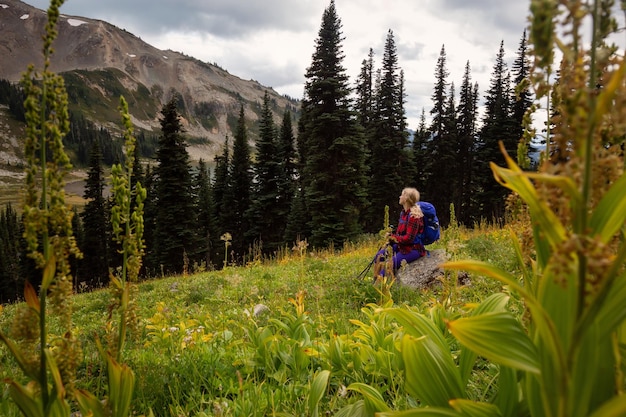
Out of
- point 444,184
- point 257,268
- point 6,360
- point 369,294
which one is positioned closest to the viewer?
point 6,360

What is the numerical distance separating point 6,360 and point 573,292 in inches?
207

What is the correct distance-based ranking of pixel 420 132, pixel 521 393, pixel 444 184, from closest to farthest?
pixel 521 393 → pixel 444 184 → pixel 420 132

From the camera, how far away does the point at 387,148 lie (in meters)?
31.7

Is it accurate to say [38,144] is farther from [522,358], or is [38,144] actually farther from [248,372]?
[248,372]

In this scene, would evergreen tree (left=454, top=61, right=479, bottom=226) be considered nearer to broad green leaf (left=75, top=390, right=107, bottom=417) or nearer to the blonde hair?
the blonde hair

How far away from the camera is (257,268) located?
11.8 metres

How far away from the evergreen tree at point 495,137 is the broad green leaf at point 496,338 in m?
31.8

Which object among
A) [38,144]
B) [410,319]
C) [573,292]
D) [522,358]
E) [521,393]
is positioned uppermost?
[38,144]

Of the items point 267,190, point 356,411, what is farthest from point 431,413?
point 267,190

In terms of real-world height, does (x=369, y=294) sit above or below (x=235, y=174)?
below

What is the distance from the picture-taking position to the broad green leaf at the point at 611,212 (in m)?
0.96

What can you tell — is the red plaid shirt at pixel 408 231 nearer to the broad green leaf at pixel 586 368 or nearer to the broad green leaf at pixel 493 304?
the broad green leaf at pixel 493 304

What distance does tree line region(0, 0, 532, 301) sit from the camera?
22141mm

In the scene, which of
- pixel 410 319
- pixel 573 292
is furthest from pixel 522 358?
pixel 410 319
